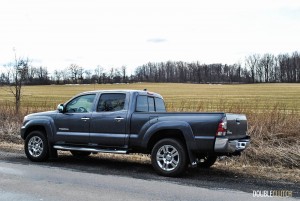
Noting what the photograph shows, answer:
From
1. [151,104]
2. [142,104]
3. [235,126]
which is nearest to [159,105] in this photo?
[151,104]

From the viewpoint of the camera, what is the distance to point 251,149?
34.9ft

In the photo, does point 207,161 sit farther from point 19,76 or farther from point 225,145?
point 19,76

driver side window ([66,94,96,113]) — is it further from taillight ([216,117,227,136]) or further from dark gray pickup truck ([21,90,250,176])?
taillight ([216,117,227,136])

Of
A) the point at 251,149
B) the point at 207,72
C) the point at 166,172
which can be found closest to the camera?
the point at 166,172

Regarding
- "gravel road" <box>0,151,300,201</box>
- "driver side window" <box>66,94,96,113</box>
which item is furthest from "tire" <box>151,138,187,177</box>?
"driver side window" <box>66,94,96,113</box>

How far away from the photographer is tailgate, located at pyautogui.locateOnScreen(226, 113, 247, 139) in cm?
806

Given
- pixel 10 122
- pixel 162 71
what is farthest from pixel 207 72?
pixel 10 122

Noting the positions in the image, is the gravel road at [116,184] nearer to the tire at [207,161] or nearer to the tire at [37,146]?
the tire at [207,161]

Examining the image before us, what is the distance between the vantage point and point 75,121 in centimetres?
976

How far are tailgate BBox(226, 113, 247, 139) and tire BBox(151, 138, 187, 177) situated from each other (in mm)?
1032

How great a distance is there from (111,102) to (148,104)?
906mm

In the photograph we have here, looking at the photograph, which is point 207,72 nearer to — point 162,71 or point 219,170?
point 162,71

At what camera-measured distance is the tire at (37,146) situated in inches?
401

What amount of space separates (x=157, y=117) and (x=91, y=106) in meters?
1.96
